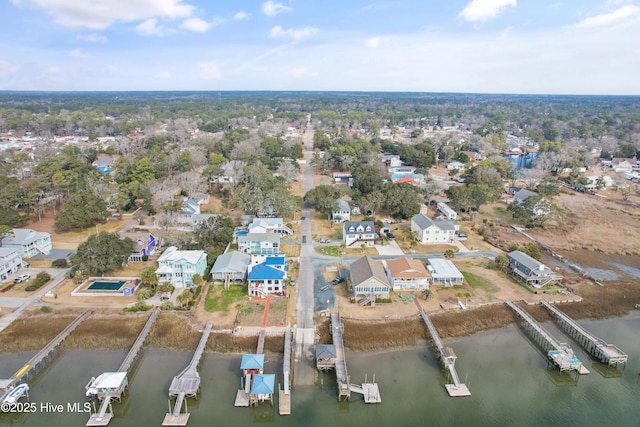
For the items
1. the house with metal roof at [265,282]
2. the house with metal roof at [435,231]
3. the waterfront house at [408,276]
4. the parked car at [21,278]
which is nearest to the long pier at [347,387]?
the house with metal roof at [265,282]

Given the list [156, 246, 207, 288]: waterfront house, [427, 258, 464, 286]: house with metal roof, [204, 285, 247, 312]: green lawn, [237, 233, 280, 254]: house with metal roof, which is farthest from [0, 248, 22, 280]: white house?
[427, 258, 464, 286]: house with metal roof

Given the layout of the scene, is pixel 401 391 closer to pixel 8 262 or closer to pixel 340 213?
pixel 340 213

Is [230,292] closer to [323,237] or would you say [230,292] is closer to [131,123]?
[323,237]

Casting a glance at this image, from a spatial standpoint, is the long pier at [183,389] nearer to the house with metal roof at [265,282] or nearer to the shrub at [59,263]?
the house with metal roof at [265,282]

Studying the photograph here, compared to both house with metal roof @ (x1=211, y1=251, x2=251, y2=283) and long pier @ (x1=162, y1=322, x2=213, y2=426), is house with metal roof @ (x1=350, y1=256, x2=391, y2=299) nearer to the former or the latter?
house with metal roof @ (x1=211, y1=251, x2=251, y2=283)

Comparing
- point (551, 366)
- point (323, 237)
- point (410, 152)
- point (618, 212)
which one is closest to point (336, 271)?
point (323, 237)
